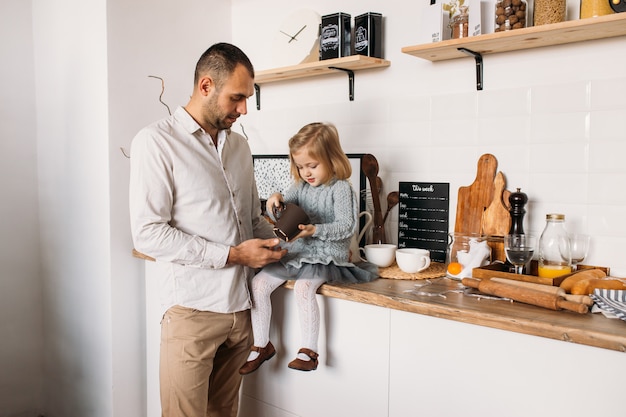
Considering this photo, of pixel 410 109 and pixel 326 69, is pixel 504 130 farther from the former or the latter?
pixel 326 69

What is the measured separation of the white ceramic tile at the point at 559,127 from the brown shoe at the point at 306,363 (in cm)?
105

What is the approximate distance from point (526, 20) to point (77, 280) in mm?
2183

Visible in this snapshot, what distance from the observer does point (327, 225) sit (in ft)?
6.56

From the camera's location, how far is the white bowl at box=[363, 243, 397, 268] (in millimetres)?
2217

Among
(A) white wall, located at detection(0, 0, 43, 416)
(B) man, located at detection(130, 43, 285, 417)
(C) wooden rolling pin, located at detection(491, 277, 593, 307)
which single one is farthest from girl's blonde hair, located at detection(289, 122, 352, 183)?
(A) white wall, located at detection(0, 0, 43, 416)

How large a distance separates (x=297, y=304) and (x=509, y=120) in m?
0.99

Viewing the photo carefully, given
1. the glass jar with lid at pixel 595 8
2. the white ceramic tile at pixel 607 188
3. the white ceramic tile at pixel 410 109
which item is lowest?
the white ceramic tile at pixel 607 188

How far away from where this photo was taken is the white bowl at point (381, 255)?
2.22 m

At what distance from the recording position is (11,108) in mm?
2879

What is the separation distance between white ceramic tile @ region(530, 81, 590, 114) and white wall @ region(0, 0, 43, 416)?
2.32 meters

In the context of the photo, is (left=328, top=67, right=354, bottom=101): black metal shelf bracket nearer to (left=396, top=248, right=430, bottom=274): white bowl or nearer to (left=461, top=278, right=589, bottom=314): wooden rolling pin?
(left=396, top=248, right=430, bottom=274): white bowl

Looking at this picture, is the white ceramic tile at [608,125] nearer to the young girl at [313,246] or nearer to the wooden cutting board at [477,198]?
the wooden cutting board at [477,198]

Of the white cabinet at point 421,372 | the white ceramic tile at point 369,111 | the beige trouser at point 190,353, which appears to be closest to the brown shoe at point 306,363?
the white cabinet at point 421,372

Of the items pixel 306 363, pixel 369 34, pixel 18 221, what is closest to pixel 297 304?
pixel 306 363
